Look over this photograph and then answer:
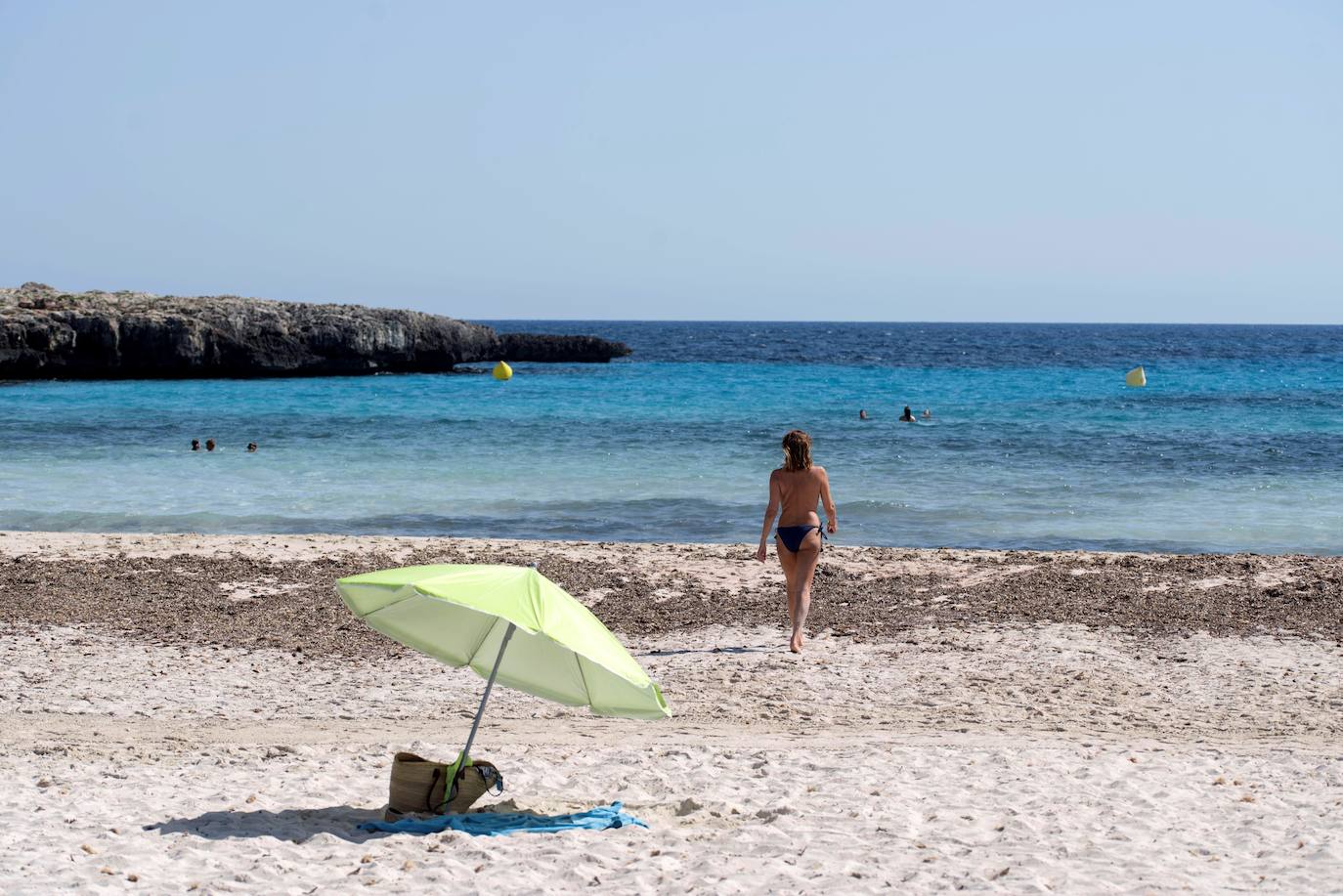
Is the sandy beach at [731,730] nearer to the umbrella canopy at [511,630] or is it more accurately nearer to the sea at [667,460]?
the umbrella canopy at [511,630]

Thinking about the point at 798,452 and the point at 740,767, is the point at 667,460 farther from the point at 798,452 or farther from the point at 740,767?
the point at 740,767

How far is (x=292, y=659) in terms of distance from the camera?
31.7 ft

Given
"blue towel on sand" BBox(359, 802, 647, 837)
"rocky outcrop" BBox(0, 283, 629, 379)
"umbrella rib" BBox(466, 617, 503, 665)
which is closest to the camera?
"blue towel on sand" BBox(359, 802, 647, 837)

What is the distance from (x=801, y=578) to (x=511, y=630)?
4.28 metres

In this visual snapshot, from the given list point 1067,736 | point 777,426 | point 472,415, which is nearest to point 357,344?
point 472,415

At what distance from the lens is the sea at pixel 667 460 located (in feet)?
57.8

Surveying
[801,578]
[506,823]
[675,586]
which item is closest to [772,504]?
[801,578]

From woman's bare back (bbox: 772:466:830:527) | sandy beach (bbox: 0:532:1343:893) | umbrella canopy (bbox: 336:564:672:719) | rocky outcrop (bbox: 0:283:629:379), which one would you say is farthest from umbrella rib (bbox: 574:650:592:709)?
rocky outcrop (bbox: 0:283:629:379)

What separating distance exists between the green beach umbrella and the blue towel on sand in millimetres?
297

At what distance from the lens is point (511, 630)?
Answer: 587 cm

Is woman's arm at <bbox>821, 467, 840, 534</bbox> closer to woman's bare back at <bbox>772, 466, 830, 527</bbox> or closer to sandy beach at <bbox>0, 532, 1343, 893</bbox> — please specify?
woman's bare back at <bbox>772, 466, 830, 527</bbox>

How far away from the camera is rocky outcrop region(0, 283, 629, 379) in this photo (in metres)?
46.5

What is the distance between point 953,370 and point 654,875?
198 feet

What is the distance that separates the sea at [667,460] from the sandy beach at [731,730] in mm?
3848
